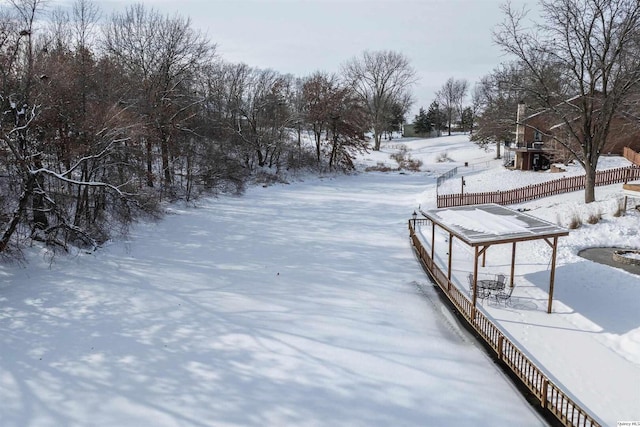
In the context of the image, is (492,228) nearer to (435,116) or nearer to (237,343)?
(237,343)

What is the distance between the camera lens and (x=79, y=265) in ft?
45.9

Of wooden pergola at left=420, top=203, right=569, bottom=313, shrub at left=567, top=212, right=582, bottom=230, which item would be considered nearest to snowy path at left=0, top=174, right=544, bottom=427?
wooden pergola at left=420, top=203, right=569, bottom=313

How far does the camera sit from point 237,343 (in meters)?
9.47

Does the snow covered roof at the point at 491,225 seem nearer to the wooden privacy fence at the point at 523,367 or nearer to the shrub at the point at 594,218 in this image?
the wooden privacy fence at the point at 523,367

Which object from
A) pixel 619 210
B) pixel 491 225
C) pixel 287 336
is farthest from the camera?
pixel 619 210

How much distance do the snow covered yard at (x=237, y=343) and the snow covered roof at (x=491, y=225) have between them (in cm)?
218

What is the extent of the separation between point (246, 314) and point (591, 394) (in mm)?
7710

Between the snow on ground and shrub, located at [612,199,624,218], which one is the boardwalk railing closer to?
shrub, located at [612,199,624,218]

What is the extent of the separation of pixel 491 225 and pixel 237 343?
7.76 metres

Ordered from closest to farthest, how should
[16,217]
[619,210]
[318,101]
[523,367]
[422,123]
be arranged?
[523,367]
[16,217]
[619,210]
[318,101]
[422,123]

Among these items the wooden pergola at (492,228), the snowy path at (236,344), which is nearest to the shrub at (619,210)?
the wooden pergola at (492,228)

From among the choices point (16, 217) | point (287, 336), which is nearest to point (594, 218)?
point (287, 336)

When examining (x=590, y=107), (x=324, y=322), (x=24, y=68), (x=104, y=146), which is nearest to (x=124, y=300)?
(x=324, y=322)

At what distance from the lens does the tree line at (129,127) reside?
13586 millimetres
